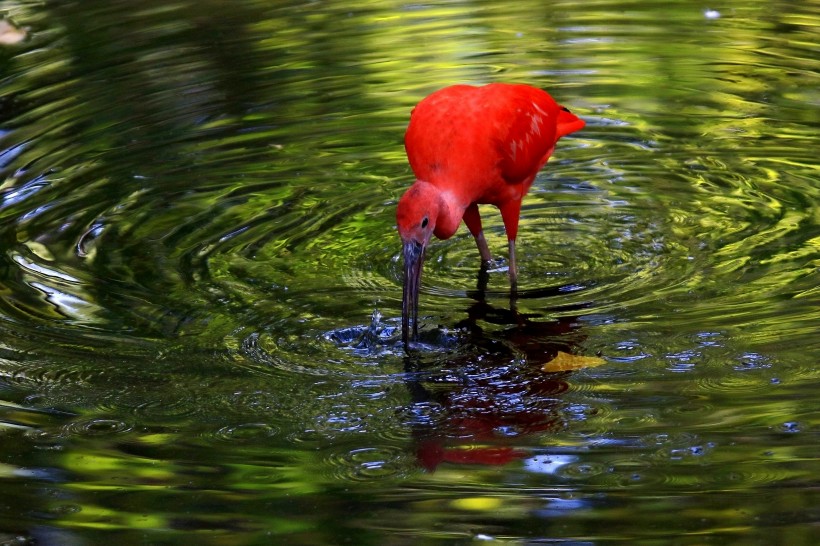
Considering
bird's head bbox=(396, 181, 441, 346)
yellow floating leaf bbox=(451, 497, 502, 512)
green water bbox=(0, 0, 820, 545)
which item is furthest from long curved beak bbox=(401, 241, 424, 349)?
yellow floating leaf bbox=(451, 497, 502, 512)

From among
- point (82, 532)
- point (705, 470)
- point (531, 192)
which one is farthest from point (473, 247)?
point (82, 532)

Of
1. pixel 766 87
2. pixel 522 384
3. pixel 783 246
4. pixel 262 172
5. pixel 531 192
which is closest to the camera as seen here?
pixel 522 384

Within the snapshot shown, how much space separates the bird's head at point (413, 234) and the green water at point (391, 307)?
0.16 meters

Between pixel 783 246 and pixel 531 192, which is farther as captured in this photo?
pixel 531 192

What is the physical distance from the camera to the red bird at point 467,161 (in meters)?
5.11

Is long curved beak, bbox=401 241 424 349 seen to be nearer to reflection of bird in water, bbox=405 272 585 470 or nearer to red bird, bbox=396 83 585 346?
red bird, bbox=396 83 585 346

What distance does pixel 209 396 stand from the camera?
4.63 m

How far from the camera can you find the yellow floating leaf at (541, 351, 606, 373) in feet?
15.4

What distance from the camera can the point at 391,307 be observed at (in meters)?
5.43

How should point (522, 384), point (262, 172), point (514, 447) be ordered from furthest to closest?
point (262, 172), point (522, 384), point (514, 447)

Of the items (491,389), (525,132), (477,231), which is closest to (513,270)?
(477,231)

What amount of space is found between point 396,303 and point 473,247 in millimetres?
893

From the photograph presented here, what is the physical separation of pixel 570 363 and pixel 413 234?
0.86 m

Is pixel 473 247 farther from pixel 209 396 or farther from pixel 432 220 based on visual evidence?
pixel 209 396
